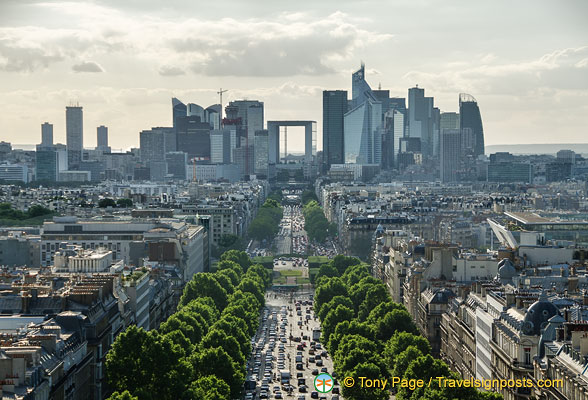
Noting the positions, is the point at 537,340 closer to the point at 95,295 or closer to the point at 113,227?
the point at 95,295

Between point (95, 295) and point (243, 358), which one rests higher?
point (95, 295)

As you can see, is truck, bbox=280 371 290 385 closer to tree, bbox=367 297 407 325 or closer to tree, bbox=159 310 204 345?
tree, bbox=159 310 204 345

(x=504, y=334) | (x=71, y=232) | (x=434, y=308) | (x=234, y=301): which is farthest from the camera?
(x=71, y=232)

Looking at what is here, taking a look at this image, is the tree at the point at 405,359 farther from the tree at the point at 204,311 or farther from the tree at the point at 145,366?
the tree at the point at 204,311

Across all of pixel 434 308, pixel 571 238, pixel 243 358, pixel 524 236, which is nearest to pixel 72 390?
pixel 243 358

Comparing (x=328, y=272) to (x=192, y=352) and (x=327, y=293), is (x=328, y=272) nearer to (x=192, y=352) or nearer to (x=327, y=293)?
(x=327, y=293)

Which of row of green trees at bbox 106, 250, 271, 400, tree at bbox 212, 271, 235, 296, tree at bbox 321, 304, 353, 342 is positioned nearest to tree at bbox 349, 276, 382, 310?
tree at bbox 321, 304, 353, 342

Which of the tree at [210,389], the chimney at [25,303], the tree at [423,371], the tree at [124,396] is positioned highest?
the chimney at [25,303]

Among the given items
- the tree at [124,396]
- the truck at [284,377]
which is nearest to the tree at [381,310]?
the truck at [284,377]
